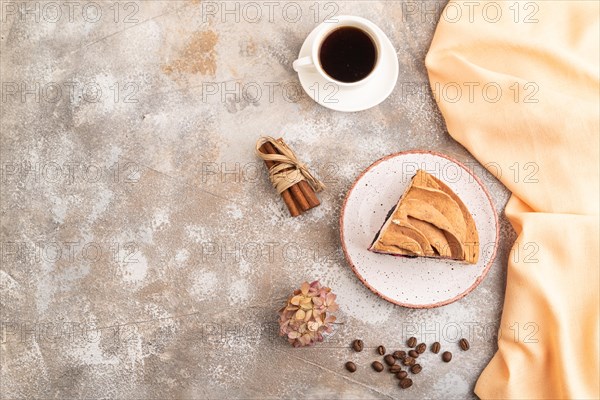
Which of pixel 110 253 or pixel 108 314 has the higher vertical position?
pixel 110 253

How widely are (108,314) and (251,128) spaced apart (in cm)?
77

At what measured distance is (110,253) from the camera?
183 cm

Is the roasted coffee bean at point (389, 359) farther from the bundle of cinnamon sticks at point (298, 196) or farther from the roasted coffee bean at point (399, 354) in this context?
the bundle of cinnamon sticks at point (298, 196)

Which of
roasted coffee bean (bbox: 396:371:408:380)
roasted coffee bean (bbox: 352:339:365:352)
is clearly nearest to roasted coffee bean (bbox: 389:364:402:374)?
roasted coffee bean (bbox: 396:371:408:380)

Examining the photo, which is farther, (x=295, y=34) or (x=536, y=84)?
(x=295, y=34)

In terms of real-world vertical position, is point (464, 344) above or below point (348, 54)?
below

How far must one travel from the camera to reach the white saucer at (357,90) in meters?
1.75

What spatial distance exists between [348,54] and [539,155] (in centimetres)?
67

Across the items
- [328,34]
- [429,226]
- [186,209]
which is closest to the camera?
[429,226]

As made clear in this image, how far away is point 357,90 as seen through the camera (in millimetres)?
1749

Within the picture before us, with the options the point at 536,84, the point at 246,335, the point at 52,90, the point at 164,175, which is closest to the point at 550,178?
the point at 536,84

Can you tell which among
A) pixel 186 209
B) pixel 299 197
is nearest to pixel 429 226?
pixel 299 197

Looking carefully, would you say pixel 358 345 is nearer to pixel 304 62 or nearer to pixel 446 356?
pixel 446 356

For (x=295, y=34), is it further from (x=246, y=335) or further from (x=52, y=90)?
(x=246, y=335)
